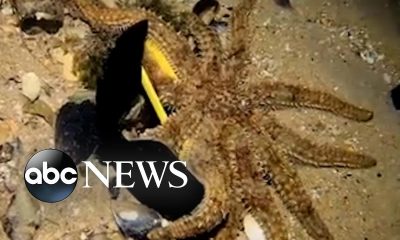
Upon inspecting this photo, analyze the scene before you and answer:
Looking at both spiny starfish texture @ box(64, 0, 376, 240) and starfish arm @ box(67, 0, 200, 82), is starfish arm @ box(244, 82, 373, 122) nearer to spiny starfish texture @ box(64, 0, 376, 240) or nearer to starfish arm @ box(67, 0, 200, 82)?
spiny starfish texture @ box(64, 0, 376, 240)

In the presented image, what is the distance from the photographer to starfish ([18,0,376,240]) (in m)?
1.59

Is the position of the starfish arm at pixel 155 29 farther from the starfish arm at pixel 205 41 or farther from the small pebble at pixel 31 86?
the small pebble at pixel 31 86

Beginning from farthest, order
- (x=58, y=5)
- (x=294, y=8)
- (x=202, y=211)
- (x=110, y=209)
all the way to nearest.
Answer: (x=294, y=8) < (x=58, y=5) < (x=110, y=209) < (x=202, y=211)

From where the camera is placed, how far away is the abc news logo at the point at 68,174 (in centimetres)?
165

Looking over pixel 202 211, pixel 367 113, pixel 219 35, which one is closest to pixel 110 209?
pixel 202 211

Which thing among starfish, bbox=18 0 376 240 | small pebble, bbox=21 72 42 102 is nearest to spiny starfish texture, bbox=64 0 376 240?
starfish, bbox=18 0 376 240

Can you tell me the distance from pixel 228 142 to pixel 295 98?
0.73ft

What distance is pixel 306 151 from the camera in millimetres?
1663

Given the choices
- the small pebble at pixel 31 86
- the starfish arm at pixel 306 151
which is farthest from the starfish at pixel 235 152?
the small pebble at pixel 31 86

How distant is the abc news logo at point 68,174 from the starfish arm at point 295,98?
25cm

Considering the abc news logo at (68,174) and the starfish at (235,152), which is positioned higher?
→ the starfish at (235,152)

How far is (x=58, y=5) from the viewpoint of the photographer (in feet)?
5.85

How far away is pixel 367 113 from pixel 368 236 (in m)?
0.31

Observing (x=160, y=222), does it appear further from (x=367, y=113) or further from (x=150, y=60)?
(x=367, y=113)
